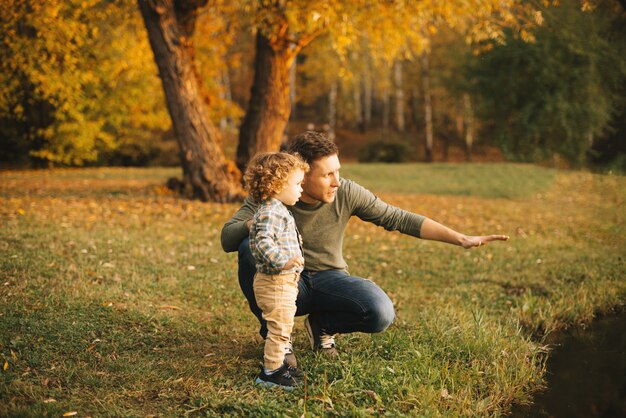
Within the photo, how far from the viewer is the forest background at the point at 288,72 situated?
386 inches

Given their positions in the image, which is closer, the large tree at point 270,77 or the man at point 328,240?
the man at point 328,240

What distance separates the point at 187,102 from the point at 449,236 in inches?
280

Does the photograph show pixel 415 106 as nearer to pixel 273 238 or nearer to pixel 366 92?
pixel 366 92

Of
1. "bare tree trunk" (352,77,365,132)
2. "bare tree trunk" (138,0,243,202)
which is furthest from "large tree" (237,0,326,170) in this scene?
"bare tree trunk" (352,77,365,132)

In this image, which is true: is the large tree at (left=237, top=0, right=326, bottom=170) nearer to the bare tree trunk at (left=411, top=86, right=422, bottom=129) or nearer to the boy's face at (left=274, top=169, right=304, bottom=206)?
the boy's face at (left=274, top=169, right=304, bottom=206)

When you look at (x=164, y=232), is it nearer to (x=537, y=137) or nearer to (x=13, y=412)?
(x=13, y=412)

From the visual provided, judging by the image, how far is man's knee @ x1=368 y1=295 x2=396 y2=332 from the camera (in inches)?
139

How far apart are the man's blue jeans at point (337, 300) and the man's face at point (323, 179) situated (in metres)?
0.53

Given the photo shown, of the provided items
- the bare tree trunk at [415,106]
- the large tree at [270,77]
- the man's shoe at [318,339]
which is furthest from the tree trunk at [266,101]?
the bare tree trunk at [415,106]

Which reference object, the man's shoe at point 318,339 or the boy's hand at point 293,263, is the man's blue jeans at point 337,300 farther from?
the boy's hand at point 293,263

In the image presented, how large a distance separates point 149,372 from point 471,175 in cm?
1712

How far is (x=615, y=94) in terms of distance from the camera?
43.2 feet

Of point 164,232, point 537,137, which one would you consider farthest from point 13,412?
point 537,137

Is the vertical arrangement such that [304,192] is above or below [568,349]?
above
